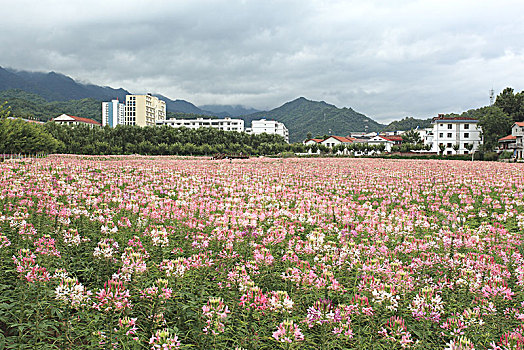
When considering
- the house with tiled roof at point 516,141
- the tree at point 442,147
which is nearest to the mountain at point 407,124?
the tree at point 442,147

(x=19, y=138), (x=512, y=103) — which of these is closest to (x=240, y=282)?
(x=19, y=138)

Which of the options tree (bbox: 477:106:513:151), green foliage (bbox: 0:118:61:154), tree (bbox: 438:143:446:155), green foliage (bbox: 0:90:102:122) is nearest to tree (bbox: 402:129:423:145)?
tree (bbox: 438:143:446:155)

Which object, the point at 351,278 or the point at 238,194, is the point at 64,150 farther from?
the point at 351,278

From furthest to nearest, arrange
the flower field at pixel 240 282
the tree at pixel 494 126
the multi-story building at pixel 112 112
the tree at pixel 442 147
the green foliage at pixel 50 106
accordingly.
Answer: the multi-story building at pixel 112 112 → the green foliage at pixel 50 106 → the tree at pixel 442 147 → the tree at pixel 494 126 → the flower field at pixel 240 282

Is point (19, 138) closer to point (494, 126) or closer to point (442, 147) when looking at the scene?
point (494, 126)

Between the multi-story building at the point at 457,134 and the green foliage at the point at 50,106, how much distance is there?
5448 inches

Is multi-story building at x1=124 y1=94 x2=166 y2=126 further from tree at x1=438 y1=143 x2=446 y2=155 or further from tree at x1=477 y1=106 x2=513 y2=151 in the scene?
tree at x1=477 y1=106 x2=513 y2=151

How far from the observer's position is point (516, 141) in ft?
221

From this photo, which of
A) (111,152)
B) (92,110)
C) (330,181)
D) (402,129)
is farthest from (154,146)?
(402,129)

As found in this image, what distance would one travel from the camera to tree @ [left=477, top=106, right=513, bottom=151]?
73.8 m

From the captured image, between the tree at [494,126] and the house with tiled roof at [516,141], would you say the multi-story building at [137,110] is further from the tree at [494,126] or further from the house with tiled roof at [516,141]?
the house with tiled roof at [516,141]

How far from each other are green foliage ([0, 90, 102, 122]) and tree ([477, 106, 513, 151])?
477ft

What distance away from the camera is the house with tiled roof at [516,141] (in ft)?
216

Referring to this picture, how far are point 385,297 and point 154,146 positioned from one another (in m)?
57.0
